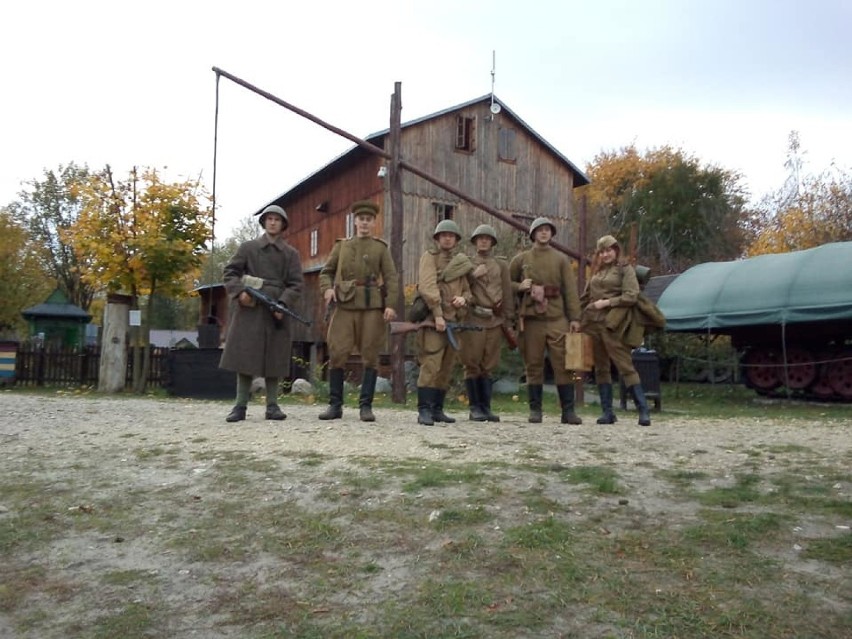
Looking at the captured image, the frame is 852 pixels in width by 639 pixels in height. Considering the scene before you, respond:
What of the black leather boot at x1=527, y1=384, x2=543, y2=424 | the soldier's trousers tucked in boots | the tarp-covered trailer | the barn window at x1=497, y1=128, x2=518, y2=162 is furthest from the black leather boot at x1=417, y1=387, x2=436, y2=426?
the barn window at x1=497, y1=128, x2=518, y2=162

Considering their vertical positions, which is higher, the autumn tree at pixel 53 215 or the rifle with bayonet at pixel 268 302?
the autumn tree at pixel 53 215

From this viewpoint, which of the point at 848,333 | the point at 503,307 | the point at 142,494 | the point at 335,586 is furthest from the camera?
the point at 848,333

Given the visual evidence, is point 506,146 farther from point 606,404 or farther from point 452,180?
point 606,404

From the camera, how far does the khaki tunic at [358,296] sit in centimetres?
768

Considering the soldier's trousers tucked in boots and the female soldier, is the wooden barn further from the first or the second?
the soldier's trousers tucked in boots

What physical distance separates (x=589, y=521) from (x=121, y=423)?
16.8 ft

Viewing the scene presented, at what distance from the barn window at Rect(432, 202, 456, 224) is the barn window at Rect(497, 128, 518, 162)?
2.69 m

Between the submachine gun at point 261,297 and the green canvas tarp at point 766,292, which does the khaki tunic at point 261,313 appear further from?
the green canvas tarp at point 766,292

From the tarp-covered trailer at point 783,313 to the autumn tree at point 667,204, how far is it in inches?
760

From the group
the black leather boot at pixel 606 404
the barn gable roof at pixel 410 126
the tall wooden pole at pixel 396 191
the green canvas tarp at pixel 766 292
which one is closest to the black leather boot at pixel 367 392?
the black leather boot at pixel 606 404

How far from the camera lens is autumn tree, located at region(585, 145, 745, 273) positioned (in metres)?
39.6

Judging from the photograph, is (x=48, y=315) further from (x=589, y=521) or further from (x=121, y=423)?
(x=589, y=521)

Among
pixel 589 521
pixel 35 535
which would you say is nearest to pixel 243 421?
pixel 35 535

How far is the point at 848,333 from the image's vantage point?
17.4 meters
